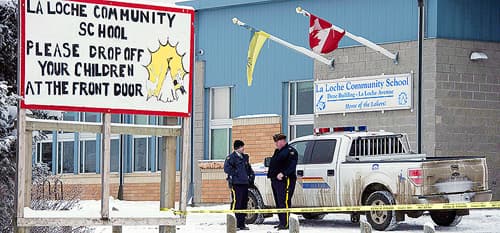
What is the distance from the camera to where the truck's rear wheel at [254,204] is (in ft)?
81.5

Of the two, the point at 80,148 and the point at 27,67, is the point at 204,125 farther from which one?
the point at 27,67

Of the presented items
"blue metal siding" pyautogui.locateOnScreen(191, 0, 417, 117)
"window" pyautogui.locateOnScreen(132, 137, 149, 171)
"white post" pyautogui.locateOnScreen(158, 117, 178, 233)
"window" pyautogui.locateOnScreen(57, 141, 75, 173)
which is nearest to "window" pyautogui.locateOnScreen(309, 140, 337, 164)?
"blue metal siding" pyautogui.locateOnScreen(191, 0, 417, 117)

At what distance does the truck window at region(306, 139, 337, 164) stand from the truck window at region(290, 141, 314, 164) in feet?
0.45

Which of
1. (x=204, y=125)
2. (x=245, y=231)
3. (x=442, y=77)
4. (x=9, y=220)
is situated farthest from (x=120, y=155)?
(x=9, y=220)

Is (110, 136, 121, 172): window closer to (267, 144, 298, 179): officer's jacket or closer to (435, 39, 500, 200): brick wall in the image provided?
(435, 39, 500, 200): brick wall

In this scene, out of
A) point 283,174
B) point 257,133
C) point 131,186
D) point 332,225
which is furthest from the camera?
point 131,186

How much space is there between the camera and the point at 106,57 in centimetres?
1266

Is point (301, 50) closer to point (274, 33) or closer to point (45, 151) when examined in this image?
point (274, 33)

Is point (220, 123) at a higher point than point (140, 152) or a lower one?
higher

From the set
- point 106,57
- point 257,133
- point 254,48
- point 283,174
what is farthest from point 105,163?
point 257,133

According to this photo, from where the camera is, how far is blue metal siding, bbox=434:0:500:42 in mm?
31828

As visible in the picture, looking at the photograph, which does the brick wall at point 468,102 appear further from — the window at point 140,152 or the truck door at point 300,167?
the window at point 140,152

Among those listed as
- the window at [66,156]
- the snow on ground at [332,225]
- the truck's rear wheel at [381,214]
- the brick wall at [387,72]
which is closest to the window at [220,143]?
the brick wall at [387,72]

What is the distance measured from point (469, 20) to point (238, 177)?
37.0 ft
